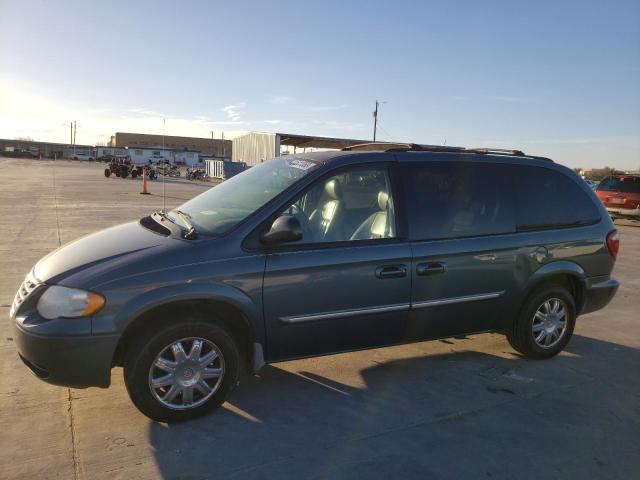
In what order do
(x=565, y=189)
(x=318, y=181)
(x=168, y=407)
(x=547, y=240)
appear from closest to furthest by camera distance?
(x=168, y=407) → (x=318, y=181) → (x=547, y=240) → (x=565, y=189)

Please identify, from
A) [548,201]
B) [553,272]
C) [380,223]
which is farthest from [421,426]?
[548,201]

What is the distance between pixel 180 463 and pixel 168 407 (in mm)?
447

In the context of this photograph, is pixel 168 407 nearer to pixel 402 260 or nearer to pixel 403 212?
pixel 402 260

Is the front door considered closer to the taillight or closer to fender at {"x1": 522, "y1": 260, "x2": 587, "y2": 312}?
fender at {"x1": 522, "y1": 260, "x2": 587, "y2": 312}

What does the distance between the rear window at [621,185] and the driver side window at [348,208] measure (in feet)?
55.5

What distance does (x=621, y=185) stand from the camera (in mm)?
17531

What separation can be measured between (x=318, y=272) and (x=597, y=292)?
115 inches

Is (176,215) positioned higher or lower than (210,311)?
higher

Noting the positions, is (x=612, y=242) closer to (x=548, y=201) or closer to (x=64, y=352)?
(x=548, y=201)

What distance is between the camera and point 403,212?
12.2ft

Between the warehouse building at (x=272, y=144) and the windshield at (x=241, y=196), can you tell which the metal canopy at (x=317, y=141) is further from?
the windshield at (x=241, y=196)

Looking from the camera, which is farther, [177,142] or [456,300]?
[177,142]

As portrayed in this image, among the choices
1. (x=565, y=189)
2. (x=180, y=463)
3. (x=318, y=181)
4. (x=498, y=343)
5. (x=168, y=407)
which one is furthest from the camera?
(x=498, y=343)

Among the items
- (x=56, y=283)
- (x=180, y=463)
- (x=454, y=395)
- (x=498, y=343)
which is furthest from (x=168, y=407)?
(x=498, y=343)
